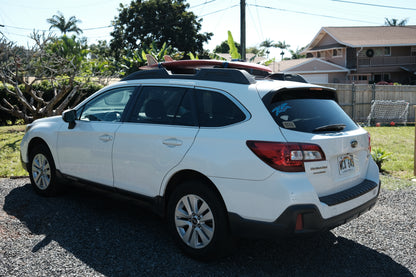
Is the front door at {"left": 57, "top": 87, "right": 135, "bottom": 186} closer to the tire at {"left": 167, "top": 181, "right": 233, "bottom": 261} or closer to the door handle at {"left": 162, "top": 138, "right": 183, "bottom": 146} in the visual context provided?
the door handle at {"left": 162, "top": 138, "right": 183, "bottom": 146}

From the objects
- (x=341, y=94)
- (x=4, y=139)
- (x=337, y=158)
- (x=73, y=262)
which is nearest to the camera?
(x=337, y=158)

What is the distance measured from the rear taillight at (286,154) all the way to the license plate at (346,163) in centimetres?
41

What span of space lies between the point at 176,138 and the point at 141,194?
31.5 inches

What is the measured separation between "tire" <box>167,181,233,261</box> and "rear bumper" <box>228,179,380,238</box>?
14 cm

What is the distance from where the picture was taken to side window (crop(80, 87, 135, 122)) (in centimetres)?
477

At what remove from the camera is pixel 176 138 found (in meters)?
3.96

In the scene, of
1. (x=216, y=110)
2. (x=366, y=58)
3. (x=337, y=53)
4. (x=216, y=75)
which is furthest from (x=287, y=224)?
(x=337, y=53)

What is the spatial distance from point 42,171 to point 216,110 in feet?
10.4

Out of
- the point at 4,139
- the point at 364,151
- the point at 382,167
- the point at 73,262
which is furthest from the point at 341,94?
the point at 73,262

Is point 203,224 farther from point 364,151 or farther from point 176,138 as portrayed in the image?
point 364,151

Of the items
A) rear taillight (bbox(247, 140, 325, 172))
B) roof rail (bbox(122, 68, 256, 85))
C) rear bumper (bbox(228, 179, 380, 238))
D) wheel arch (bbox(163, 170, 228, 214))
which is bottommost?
rear bumper (bbox(228, 179, 380, 238))

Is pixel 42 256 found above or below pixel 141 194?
below

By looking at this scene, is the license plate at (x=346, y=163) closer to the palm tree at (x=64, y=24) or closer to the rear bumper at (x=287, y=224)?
the rear bumper at (x=287, y=224)

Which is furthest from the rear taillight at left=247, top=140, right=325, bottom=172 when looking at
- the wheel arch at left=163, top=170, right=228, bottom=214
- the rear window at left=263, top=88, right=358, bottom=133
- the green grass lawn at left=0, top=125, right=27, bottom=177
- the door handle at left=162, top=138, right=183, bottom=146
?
the green grass lawn at left=0, top=125, right=27, bottom=177
